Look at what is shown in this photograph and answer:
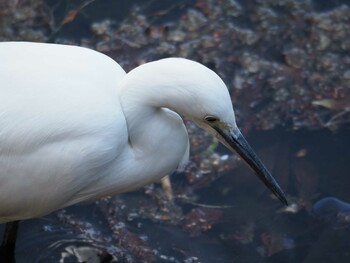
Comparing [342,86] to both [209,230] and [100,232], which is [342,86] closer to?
[209,230]

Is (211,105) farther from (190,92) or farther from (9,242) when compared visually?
(9,242)

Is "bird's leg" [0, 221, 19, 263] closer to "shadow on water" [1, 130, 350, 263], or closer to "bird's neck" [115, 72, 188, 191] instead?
"shadow on water" [1, 130, 350, 263]

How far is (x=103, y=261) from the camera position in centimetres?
308

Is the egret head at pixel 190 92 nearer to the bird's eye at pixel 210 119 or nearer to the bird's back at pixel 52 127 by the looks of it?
the bird's eye at pixel 210 119

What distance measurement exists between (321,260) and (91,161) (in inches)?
42.6

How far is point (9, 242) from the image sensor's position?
304 cm

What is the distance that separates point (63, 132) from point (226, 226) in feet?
3.28

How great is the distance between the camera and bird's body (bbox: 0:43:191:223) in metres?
2.48

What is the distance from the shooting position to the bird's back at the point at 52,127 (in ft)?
8.11

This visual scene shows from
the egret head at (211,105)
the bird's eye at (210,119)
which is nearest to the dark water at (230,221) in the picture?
the egret head at (211,105)

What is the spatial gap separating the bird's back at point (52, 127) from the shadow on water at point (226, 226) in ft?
1.69

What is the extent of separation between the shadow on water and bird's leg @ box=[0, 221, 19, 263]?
0.04 metres

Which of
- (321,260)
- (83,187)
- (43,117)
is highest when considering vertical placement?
(43,117)

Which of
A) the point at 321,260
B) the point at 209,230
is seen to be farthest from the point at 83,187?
the point at 321,260
